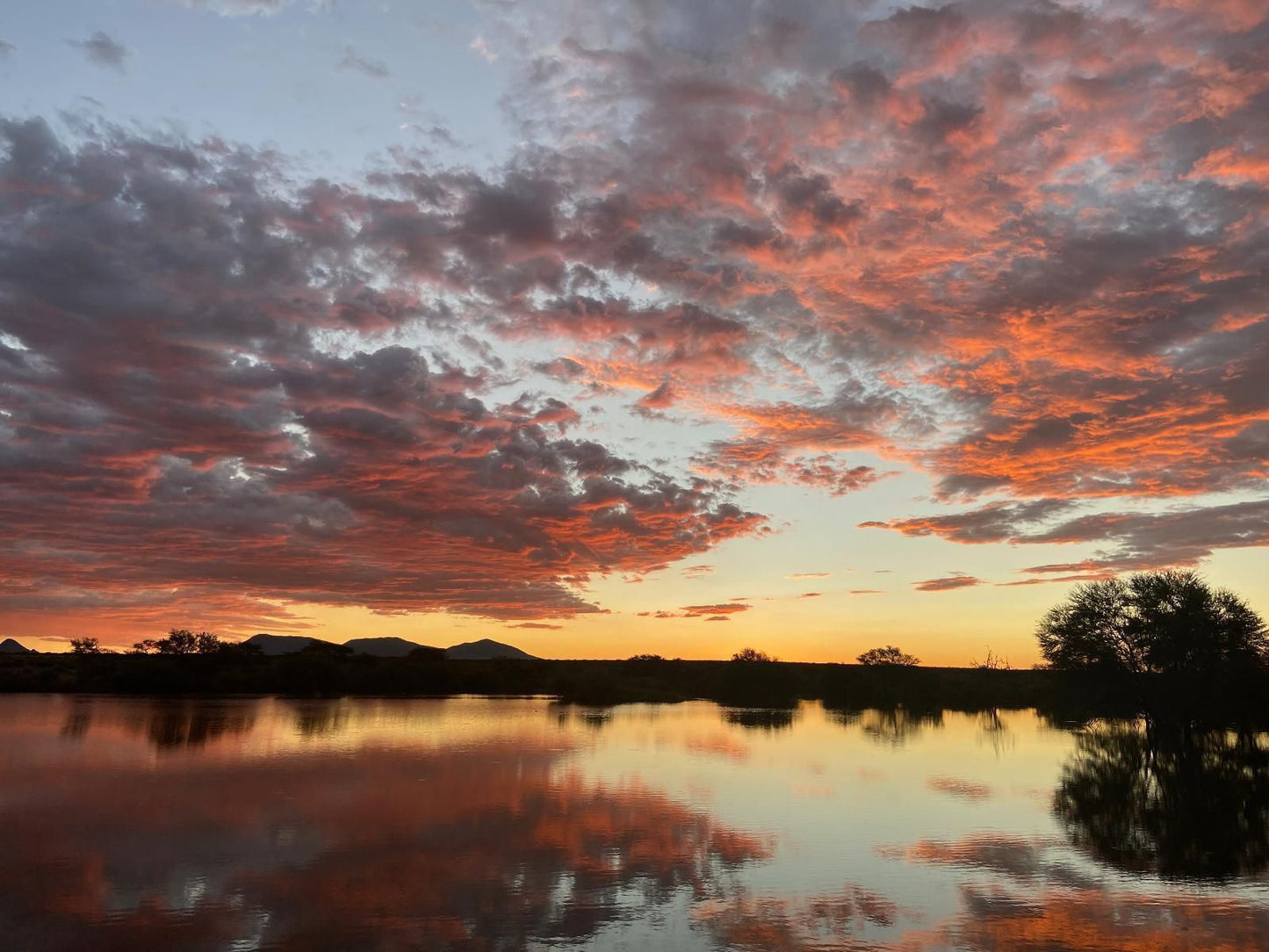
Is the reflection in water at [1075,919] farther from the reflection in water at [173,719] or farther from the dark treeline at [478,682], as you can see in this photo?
the dark treeline at [478,682]

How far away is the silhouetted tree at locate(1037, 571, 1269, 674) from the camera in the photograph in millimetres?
47500

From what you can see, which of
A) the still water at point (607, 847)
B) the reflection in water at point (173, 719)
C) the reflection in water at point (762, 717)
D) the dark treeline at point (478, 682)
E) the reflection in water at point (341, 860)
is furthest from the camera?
the dark treeline at point (478, 682)

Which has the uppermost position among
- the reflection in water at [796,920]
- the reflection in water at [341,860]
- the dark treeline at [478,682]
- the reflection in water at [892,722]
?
the dark treeline at [478,682]

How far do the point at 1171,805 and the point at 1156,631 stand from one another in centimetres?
2196

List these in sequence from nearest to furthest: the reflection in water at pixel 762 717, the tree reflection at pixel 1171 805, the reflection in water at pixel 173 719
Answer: the tree reflection at pixel 1171 805 < the reflection in water at pixel 173 719 < the reflection in water at pixel 762 717

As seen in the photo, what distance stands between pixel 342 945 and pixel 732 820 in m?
14.2

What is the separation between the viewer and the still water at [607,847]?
1477 centimetres

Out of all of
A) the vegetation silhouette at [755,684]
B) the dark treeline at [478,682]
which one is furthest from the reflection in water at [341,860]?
the vegetation silhouette at [755,684]

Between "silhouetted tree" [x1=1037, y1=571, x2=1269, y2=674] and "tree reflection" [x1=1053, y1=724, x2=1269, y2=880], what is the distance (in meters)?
4.35

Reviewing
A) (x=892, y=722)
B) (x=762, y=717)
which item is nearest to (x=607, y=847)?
(x=762, y=717)

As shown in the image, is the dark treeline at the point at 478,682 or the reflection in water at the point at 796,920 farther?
the dark treeline at the point at 478,682

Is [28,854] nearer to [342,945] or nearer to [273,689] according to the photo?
[342,945]

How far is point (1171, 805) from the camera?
30.4 m

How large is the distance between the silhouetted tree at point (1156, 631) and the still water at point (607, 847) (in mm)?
6492
